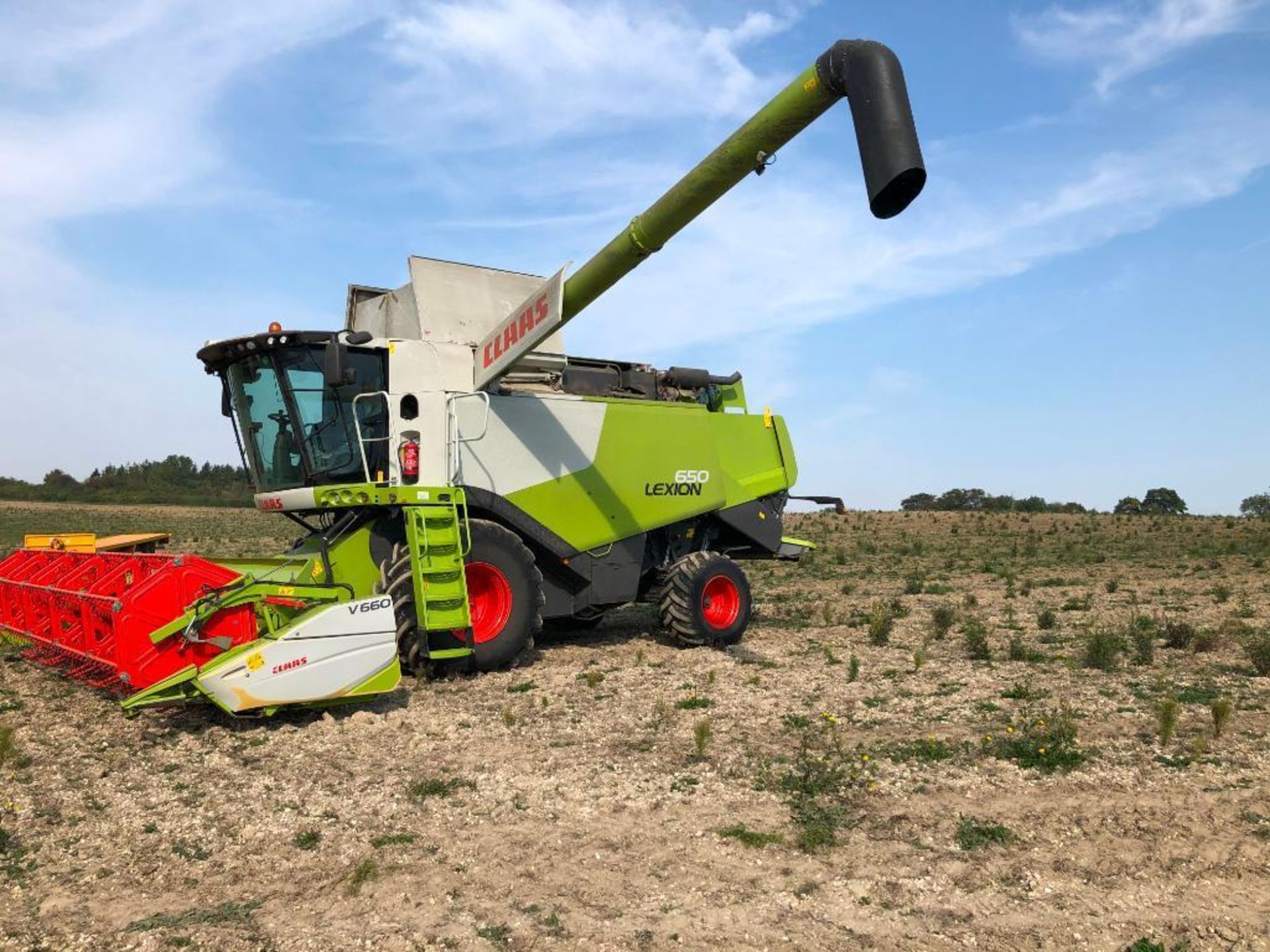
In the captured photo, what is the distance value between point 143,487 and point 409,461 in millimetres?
73148

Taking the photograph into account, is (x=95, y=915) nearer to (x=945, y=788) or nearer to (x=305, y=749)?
(x=305, y=749)

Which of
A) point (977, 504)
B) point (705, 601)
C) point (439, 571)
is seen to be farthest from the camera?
point (977, 504)

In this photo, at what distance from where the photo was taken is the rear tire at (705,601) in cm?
1024

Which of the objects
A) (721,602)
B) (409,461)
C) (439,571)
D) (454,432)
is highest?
(454,432)

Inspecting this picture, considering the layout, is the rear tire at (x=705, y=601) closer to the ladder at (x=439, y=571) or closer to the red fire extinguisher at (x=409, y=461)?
the ladder at (x=439, y=571)

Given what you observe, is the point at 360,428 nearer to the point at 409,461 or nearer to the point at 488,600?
the point at 409,461

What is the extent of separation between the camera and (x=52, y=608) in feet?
26.1

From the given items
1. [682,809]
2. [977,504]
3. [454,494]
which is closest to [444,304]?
[454,494]

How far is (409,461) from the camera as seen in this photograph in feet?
27.7

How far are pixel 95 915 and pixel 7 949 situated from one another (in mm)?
368

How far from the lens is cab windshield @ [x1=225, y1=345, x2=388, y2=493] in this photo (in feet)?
27.7

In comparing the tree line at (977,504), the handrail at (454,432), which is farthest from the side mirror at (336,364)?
the tree line at (977,504)

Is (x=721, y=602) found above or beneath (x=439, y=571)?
beneath

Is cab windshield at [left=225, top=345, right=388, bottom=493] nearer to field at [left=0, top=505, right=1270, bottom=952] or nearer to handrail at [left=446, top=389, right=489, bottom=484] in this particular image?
handrail at [left=446, top=389, right=489, bottom=484]
